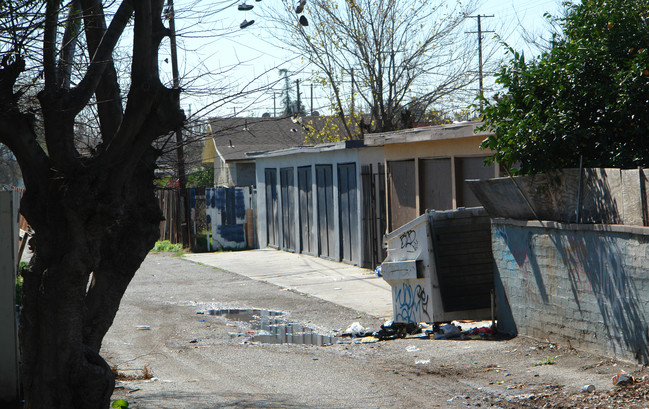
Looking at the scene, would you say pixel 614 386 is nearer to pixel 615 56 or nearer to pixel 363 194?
pixel 615 56

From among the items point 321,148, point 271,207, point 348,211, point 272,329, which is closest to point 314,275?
point 348,211

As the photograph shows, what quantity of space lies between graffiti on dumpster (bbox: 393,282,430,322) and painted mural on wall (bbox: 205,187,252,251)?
14.3 metres

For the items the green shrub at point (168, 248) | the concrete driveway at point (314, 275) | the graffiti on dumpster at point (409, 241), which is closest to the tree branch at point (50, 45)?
the graffiti on dumpster at point (409, 241)

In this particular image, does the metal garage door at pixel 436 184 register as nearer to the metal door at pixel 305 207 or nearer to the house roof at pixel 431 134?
the house roof at pixel 431 134

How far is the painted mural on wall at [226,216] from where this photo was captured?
915 inches

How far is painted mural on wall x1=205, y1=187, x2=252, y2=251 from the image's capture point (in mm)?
23234

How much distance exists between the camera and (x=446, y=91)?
23203mm

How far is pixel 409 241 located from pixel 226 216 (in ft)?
48.5

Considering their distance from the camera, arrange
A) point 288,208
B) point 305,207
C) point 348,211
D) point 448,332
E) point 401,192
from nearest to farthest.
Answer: point 448,332
point 401,192
point 348,211
point 305,207
point 288,208

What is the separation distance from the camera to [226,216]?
77.3 feet

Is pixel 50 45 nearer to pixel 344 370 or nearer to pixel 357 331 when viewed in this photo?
pixel 344 370

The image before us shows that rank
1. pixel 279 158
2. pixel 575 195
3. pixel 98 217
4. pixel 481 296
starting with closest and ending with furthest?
pixel 98 217 < pixel 575 195 < pixel 481 296 < pixel 279 158

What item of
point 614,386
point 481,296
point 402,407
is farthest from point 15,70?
point 481,296

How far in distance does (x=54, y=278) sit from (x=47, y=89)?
134cm
